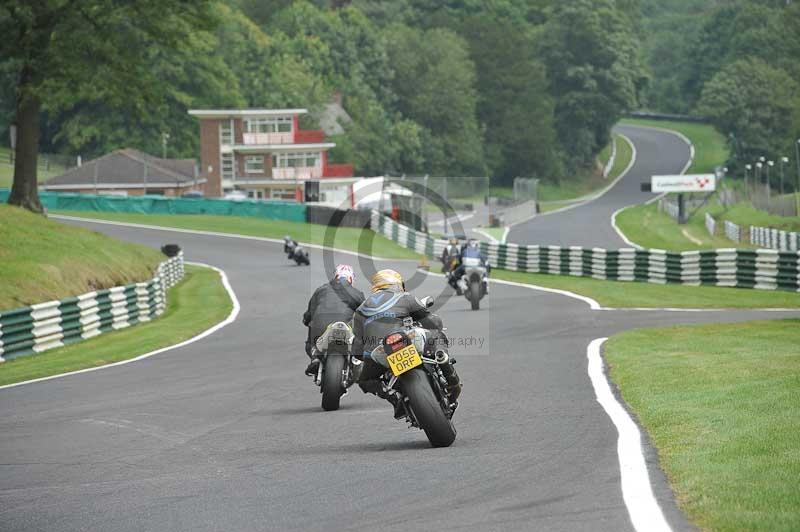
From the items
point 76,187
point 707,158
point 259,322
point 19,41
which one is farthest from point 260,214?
point 707,158

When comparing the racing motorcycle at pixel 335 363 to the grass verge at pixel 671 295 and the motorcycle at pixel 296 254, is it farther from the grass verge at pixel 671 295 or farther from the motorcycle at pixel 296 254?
the motorcycle at pixel 296 254

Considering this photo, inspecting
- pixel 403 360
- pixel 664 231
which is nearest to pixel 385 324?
pixel 403 360

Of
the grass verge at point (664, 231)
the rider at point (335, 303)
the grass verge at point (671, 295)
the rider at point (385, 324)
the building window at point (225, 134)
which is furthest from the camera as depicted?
the building window at point (225, 134)

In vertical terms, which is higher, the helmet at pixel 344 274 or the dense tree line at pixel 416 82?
the dense tree line at pixel 416 82

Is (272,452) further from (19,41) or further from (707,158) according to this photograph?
(707,158)

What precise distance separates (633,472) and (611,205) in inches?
4199

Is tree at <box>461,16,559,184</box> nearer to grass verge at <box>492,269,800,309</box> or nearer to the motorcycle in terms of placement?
the motorcycle

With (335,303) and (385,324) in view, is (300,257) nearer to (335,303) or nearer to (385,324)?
(335,303)

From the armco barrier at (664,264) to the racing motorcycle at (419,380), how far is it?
859 inches

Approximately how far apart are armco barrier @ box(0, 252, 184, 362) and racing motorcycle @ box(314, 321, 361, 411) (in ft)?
30.9

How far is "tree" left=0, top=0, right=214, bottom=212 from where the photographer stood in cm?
4247

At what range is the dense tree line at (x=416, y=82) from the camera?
111m

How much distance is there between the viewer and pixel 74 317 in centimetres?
2434

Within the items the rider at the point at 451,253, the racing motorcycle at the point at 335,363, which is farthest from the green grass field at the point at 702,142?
the racing motorcycle at the point at 335,363
